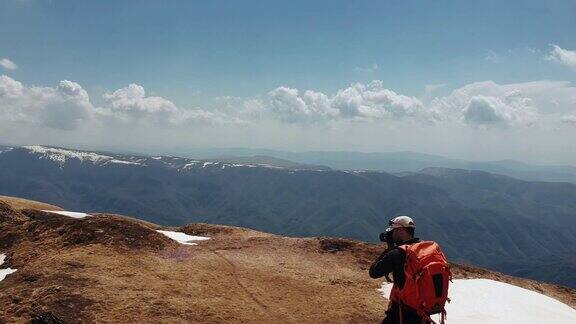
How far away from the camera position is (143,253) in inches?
1089

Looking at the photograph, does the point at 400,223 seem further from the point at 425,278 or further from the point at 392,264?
the point at 425,278

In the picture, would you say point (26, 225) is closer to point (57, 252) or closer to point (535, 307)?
point (57, 252)

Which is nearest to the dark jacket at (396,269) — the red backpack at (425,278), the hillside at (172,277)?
the red backpack at (425,278)

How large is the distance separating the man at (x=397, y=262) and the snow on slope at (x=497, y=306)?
38.5 ft

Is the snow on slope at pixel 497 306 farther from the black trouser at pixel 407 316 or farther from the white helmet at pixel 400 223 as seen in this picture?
the white helmet at pixel 400 223

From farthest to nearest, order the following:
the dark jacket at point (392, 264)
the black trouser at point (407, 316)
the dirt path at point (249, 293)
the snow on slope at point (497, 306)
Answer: the snow on slope at point (497, 306) < the dirt path at point (249, 293) < the black trouser at point (407, 316) < the dark jacket at point (392, 264)

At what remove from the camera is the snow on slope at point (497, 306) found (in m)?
24.1

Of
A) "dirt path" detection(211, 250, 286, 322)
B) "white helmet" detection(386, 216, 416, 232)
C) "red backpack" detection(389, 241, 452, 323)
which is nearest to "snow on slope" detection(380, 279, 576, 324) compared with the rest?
"dirt path" detection(211, 250, 286, 322)

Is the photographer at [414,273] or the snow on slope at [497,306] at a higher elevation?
the photographer at [414,273]

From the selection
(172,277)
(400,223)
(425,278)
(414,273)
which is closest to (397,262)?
(414,273)

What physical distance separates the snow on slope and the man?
11731mm

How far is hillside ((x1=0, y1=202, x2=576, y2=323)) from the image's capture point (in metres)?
19.0

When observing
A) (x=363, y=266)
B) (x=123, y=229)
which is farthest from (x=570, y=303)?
(x=123, y=229)

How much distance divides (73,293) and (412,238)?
14.4 metres
